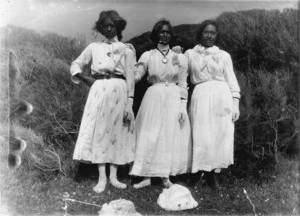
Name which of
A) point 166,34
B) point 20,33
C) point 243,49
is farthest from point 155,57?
point 20,33

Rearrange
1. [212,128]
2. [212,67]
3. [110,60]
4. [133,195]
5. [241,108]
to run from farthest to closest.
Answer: [241,108] → [212,67] → [212,128] → [110,60] → [133,195]

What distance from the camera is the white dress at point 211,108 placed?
5.06 metres

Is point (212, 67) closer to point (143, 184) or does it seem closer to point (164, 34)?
point (164, 34)

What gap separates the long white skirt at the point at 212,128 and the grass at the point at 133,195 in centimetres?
38

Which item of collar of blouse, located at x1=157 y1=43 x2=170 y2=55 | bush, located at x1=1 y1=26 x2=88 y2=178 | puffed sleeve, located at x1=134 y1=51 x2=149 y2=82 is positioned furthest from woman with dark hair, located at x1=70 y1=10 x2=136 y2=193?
bush, located at x1=1 y1=26 x2=88 y2=178

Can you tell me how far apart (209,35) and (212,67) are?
42 centimetres

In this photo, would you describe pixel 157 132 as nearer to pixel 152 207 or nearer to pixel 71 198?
pixel 152 207

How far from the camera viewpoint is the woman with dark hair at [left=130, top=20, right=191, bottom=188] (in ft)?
16.4

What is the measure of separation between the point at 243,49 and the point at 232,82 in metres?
1.21

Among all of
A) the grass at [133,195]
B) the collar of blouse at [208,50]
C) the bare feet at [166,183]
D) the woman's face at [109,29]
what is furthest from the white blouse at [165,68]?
the grass at [133,195]

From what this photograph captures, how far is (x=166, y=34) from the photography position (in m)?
5.17

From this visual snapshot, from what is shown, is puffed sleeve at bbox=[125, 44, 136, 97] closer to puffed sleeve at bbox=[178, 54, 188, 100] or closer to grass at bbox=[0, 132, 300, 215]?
puffed sleeve at bbox=[178, 54, 188, 100]

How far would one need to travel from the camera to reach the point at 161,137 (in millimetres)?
5039

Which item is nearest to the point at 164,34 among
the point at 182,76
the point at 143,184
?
the point at 182,76
